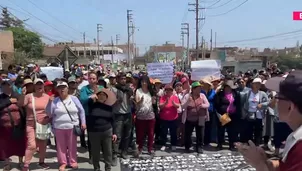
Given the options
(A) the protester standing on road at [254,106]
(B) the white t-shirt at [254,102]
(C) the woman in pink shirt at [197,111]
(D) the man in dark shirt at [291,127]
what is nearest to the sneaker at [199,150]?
A: (C) the woman in pink shirt at [197,111]

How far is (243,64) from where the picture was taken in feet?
139

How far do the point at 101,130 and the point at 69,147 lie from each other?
33.6 inches

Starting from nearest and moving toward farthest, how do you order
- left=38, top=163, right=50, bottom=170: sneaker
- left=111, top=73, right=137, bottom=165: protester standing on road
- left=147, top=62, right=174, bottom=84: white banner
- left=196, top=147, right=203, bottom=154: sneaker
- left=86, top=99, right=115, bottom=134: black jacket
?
left=86, top=99, right=115, bottom=134: black jacket, left=38, top=163, right=50, bottom=170: sneaker, left=111, top=73, right=137, bottom=165: protester standing on road, left=196, top=147, right=203, bottom=154: sneaker, left=147, top=62, right=174, bottom=84: white banner

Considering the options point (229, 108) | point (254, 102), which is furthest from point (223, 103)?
point (254, 102)

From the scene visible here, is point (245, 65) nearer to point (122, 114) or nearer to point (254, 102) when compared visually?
point (254, 102)

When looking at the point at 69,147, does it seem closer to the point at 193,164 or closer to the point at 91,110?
the point at 91,110

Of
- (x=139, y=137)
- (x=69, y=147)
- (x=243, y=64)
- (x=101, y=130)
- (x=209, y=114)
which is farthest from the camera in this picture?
(x=243, y=64)

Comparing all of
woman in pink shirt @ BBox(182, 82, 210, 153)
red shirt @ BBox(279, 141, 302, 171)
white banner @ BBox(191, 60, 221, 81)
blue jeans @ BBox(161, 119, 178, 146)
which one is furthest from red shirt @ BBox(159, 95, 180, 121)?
red shirt @ BBox(279, 141, 302, 171)

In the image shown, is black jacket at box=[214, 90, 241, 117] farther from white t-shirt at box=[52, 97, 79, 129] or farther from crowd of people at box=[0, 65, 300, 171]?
white t-shirt at box=[52, 97, 79, 129]

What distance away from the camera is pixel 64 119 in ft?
20.7

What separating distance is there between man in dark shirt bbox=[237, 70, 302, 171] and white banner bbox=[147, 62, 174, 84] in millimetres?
8254

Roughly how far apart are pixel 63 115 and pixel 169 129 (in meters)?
2.97

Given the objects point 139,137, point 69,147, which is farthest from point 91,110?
point 139,137

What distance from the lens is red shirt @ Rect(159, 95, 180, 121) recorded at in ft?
26.3
